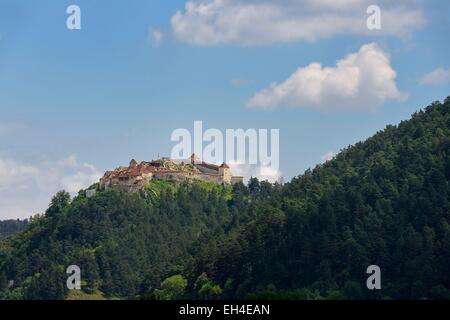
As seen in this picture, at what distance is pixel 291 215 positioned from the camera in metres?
182

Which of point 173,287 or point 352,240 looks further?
point 173,287

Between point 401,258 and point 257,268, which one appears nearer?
point 401,258

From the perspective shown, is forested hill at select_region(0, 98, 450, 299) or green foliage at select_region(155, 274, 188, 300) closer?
forested hill at select_region(0, 98, 450, 299)

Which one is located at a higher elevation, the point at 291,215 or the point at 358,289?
the point at 291,215

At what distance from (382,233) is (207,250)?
117 ft

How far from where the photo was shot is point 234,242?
18600cm

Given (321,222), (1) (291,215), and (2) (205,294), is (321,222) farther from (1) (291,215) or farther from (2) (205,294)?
(2) (205,294)

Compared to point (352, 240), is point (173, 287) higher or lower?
lower

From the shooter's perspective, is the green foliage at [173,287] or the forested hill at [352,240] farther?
the green foliage at [173,287]
